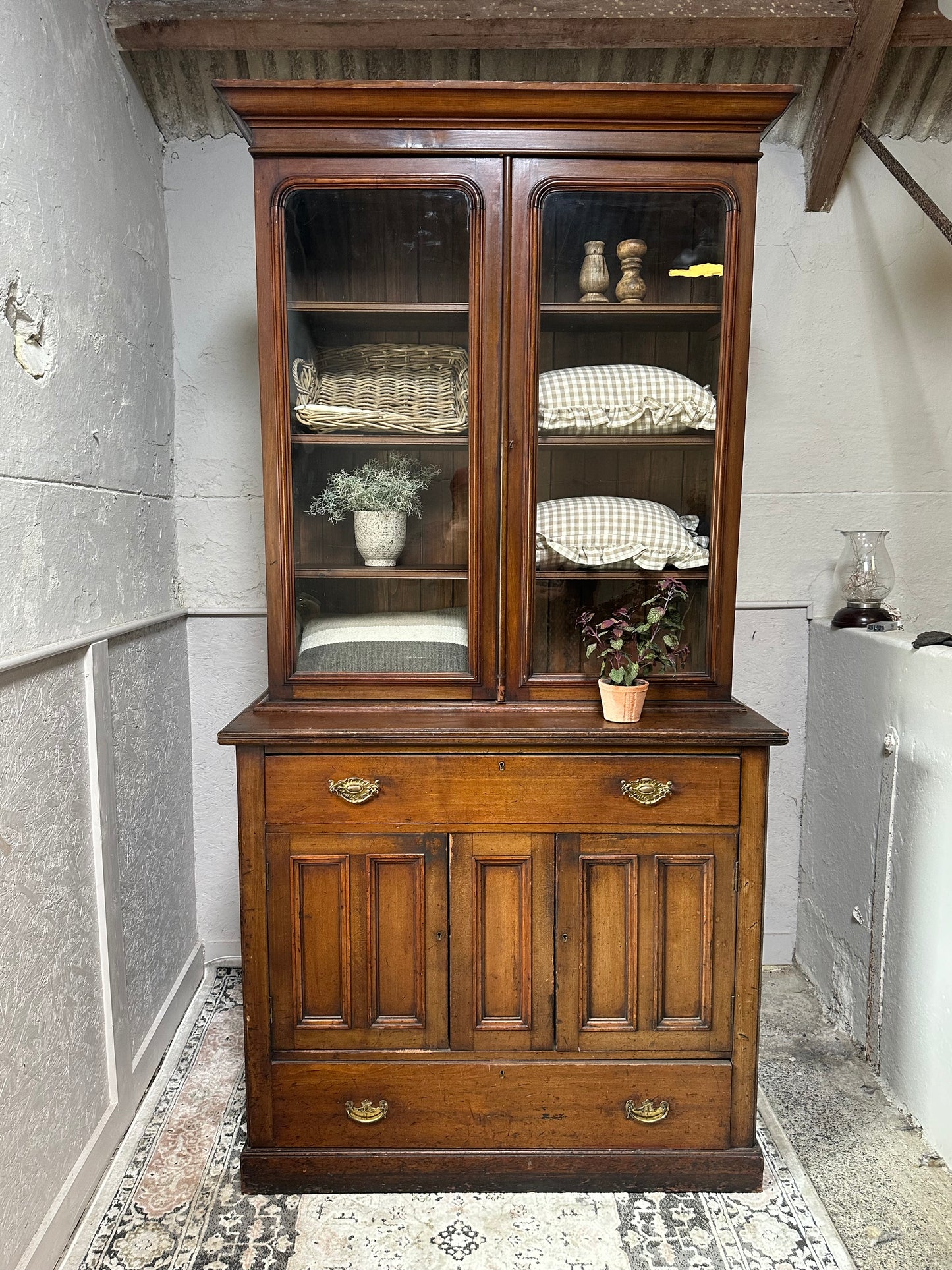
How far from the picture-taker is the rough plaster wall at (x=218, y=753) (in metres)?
2.70

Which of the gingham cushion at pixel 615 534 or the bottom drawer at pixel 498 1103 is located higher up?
the gingham cushion at pixel 615 534

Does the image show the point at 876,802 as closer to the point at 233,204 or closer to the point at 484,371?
the point at 484,371

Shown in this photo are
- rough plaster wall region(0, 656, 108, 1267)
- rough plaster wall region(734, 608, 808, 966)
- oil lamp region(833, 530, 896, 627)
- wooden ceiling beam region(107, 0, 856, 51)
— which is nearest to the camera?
rough plaster wall region(0, 656, 108, 1267)

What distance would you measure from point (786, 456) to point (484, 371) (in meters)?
1.25

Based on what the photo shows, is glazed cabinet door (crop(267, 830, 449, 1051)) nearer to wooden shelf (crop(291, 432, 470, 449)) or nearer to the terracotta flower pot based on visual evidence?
the terracotta flower pot

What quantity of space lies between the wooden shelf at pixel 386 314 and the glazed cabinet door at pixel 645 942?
115 centimetres

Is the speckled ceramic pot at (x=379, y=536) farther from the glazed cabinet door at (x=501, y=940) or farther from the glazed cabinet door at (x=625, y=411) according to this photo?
the glazed cabinet door at (x=501, y=940)

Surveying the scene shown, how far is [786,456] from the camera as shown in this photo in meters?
2.70

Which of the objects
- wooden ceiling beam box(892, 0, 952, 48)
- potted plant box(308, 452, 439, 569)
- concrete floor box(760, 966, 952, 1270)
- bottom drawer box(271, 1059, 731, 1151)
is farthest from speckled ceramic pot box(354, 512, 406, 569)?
wooden ceiling beam box(892, 0, 952, 48)

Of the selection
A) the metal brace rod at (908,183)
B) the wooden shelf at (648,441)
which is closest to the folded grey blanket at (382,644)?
the wooden shelf at (648,441)

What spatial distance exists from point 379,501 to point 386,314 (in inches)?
16.1

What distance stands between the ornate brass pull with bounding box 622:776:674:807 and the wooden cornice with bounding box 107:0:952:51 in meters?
1.86

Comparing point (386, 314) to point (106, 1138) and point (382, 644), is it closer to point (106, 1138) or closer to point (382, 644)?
point (382, 644)

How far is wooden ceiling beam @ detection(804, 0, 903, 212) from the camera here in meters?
2.17
